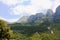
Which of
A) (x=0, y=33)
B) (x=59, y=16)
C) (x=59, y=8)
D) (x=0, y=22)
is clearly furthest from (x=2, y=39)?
(x=59, y=8)

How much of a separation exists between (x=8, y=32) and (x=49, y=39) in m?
11.8

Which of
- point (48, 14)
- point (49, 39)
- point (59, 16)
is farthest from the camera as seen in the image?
point (48, 14)

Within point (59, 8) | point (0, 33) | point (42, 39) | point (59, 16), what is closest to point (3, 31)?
point (0, 33)

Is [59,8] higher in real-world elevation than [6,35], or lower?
higher

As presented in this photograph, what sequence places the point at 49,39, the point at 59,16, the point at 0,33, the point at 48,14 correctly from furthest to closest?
the point at 48,14
the point at 59,16
the point at 49,39
the point at 0,33

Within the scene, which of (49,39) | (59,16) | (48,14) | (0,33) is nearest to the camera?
(0,33)

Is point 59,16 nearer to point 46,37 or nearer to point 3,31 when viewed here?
point 46,37

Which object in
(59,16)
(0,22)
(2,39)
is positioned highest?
Answer: (59,16)

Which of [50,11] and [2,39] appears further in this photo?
[50,11]

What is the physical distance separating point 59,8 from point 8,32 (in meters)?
131

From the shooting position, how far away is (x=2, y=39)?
74.5 ft

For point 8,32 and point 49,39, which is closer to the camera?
Answer: point 8,32

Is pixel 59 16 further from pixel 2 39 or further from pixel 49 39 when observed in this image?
pixel 2 39

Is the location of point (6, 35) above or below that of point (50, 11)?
below
